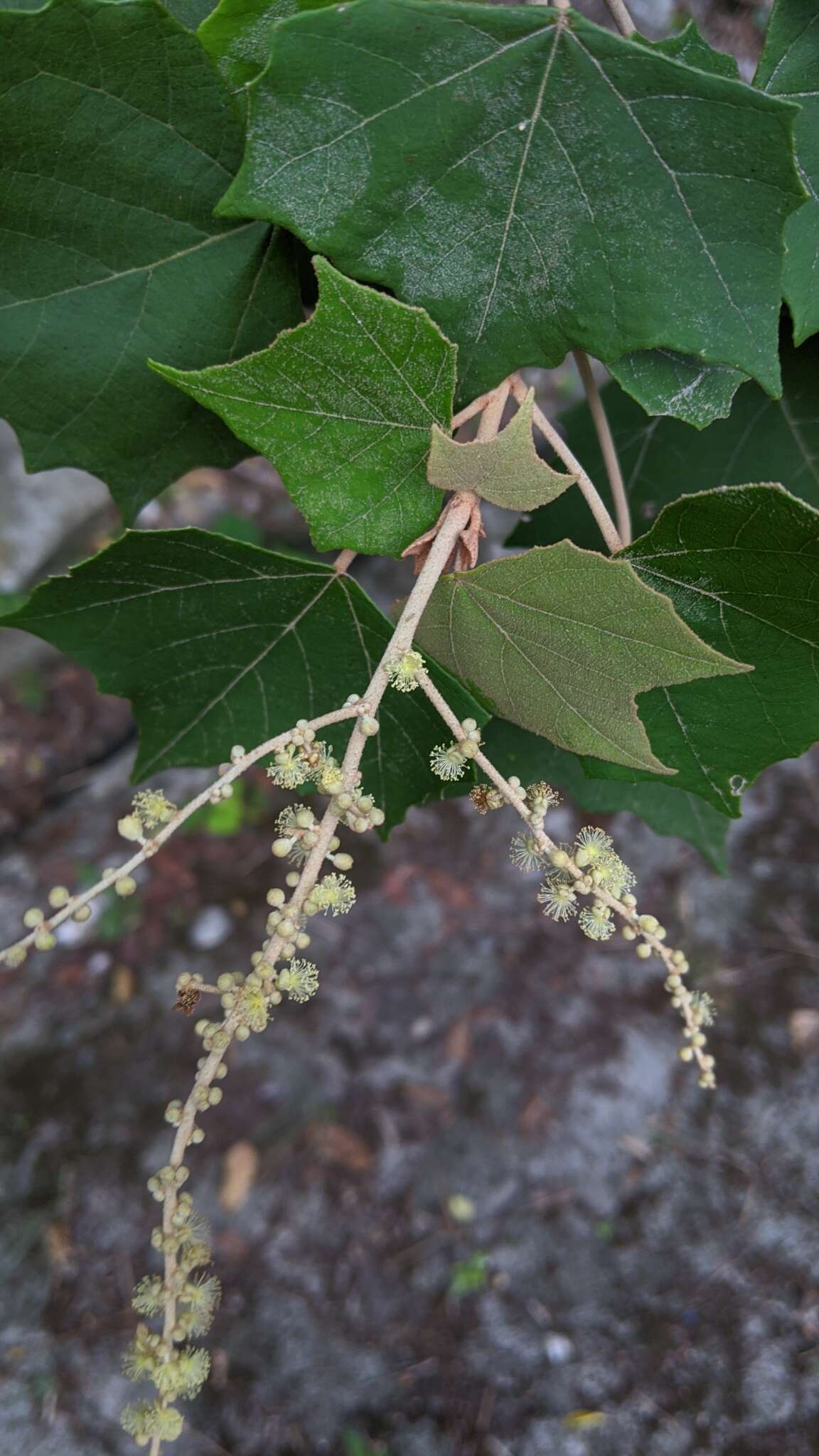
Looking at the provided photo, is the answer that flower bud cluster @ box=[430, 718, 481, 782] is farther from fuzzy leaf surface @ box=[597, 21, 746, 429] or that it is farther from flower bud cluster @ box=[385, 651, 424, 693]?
fuzzy leaf surface @ box=[597, 21, 746, 429]

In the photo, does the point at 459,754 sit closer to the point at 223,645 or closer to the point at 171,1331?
the point at 223,645

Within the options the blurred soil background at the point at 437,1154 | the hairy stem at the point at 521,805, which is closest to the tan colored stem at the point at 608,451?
the hairy stem at the point at 521,805

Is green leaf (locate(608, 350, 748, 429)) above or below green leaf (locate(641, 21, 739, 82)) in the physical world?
below

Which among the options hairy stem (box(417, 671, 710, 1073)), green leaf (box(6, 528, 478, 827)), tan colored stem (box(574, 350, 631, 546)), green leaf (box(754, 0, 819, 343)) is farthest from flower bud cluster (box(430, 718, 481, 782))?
green leaf (box(754, 0, 819, 343))

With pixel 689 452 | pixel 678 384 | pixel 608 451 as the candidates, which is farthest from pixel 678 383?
pixel 689 452

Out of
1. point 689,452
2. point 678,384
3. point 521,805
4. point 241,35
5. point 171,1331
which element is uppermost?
point 241,35
